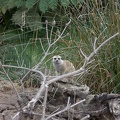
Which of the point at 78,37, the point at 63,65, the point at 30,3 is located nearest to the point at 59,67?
the point at 63,65

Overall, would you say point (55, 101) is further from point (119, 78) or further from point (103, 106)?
point (119, 78)

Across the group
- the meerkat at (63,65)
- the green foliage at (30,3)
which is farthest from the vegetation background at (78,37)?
the meerkat at (63,65)

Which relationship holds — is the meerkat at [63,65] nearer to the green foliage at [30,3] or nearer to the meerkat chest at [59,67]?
the meerkat chest at [59,67]

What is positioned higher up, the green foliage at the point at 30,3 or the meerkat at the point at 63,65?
the green foliage at the point at 30,3

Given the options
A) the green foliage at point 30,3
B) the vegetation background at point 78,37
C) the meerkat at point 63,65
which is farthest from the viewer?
the green foliage at point 30,3

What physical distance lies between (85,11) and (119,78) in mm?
1421

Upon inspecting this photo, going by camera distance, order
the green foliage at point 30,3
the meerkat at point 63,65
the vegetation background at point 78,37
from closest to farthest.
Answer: the meerkat at point 63,65, the vegetation background at point 78,37, the green foliage at point 30,3

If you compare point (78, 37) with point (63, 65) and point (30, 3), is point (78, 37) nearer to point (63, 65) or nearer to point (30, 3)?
point (63, 65)

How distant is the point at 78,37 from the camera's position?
19.1 ft

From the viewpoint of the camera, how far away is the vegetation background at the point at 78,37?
5.19 meters

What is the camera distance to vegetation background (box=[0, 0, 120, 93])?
17.0 ft

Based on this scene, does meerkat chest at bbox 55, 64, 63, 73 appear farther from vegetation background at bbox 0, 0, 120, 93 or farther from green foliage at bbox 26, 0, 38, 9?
green foliage at bbox 26, 0, 38, 9

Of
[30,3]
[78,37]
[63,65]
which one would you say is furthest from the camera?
[30,3]

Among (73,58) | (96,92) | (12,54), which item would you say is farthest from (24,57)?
(96,92)
